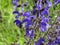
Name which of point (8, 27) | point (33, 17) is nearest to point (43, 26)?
point (33, 17)

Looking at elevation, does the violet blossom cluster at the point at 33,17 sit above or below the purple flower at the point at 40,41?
above

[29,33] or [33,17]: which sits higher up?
[33,17]

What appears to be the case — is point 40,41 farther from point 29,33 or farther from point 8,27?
point 8,27

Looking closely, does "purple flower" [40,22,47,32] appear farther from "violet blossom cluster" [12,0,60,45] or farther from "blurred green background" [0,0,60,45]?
"blurred green background" [0,0,60,45]

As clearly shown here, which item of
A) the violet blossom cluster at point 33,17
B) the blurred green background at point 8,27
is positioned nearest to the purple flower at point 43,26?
the violet blossom cluster at point 33,17

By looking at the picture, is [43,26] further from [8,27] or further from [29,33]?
[8,27]

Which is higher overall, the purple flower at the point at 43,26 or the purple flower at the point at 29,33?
the purple flower at the point at 43,26

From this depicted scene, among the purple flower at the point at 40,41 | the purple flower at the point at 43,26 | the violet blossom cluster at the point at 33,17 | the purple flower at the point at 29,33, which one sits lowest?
the purple flower at the point at 40,41

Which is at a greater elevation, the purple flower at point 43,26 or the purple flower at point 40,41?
the purple flower at point 43,26

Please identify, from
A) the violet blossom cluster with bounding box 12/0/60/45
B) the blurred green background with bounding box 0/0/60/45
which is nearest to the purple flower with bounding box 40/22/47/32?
the violet blossom cluster with bounding box 12/0/60/45

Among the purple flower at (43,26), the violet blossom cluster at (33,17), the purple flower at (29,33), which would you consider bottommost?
the purple flower at (29,33)

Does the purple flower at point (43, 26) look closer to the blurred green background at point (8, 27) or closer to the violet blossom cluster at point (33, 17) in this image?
the violet blossom cluster at point (33, 17)
